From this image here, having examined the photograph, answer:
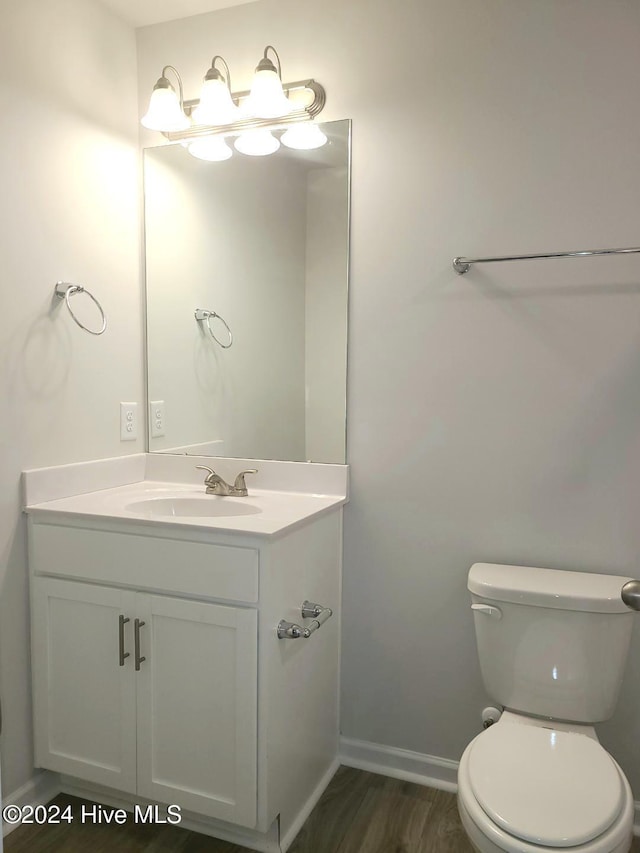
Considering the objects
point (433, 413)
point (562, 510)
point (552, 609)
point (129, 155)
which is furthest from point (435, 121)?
point (552, 609)

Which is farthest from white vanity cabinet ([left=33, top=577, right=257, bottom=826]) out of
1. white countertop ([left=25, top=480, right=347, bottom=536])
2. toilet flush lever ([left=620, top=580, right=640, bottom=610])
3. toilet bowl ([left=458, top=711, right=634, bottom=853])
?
toilet flush lever ([left=620, top=580, right=640, bottom=610])

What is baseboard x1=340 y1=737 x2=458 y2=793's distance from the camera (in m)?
1.98

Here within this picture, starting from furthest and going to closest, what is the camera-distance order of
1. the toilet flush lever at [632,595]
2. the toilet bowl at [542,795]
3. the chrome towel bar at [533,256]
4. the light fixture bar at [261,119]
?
the light fixture bar at [261,119] → the chrome towel bar at [533,256] → the toilet flush lever at [632,595] → the toilet bowl at [542,795]

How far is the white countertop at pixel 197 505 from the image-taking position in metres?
1.64

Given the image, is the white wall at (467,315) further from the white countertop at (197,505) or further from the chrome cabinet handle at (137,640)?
the chrome cabinet handle at (137,640)

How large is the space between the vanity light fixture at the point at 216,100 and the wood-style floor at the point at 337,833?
7.01 feet

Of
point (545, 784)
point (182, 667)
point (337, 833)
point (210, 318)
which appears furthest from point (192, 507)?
point (545, 784)

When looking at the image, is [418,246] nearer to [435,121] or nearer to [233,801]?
[435,121]

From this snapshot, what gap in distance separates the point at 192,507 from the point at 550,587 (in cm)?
110

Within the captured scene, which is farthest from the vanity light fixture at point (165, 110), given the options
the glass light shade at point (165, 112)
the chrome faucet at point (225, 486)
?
the chrome faucet at point (225, 486)

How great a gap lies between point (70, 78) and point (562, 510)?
1.97 metres

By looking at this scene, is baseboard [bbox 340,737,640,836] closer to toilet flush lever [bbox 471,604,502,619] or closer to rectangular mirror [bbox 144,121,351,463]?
toilet flush lever [bbox 471,604,502,619]

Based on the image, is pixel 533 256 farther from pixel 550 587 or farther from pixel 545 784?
pixel 545 784

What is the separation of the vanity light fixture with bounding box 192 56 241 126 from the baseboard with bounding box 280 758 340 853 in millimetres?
2103
